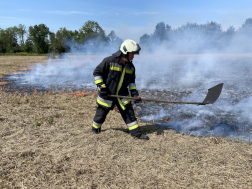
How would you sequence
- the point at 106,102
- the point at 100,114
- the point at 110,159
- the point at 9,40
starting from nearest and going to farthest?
the point at 110,159 < the point at 106,102 < the point at 100,114 < the point at 9,40

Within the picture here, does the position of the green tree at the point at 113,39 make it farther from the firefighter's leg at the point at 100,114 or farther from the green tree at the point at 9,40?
the green tree at the point at 9,40

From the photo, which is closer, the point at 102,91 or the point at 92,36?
the point at 102,91

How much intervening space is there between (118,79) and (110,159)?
4.94ft

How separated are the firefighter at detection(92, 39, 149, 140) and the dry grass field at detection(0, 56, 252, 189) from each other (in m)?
0.44

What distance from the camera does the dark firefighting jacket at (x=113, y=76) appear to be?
145 inches

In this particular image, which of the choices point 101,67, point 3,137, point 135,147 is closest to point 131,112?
point 135,147

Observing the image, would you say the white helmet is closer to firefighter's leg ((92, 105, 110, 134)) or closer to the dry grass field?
firefighter's leg ((92, 105, 110, 134))

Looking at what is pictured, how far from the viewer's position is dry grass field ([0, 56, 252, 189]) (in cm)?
255

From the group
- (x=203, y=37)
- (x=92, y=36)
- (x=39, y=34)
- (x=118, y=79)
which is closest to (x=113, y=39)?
(x=92, y=36)

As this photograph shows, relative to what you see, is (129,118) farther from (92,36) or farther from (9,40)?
(9,40)

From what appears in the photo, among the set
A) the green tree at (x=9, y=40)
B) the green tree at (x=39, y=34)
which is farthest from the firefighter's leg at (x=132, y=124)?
the green tree at (x=9, y=40)

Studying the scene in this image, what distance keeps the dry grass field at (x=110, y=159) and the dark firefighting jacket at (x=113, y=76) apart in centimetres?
74

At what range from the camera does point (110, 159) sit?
122 inches

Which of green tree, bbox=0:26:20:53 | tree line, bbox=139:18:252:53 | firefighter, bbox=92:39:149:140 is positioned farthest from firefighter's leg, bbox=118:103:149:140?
green tree, bbox=0:26:20:53
